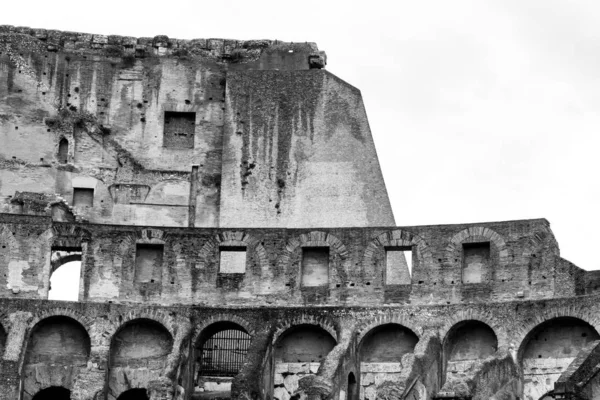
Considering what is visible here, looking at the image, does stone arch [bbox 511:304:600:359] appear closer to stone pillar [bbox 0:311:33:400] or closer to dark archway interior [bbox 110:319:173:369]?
dark archway interior [bbox 110:319:173:369]

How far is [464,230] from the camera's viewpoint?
48750 mm

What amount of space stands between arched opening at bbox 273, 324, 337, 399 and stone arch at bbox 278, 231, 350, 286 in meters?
1.64

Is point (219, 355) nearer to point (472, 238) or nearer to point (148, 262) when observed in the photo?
point (148, 262)

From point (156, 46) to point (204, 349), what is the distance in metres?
13.0

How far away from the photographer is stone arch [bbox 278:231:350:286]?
162 ft

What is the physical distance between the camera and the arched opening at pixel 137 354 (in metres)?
48.1

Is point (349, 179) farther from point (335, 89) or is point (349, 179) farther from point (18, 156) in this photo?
point (18, 156)

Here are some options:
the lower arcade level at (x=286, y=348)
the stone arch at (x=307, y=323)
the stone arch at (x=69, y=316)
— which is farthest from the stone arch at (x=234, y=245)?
the stone arch at (x=69, y=316)

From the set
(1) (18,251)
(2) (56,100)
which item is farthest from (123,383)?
(2) (56,100)

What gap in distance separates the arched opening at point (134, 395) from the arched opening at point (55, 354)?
1.41m

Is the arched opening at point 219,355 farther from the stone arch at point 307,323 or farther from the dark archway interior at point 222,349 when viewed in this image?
the stone arch at point 307,323

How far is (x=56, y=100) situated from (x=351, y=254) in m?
13.1

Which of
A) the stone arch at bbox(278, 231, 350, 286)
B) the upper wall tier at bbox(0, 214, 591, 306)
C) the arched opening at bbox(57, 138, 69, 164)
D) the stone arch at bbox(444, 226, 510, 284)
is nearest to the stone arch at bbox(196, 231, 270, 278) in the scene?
the upper wall tier at bbox(0, 214, 591, 306)

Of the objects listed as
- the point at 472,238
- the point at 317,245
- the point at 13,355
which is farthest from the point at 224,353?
the point at 472,238
